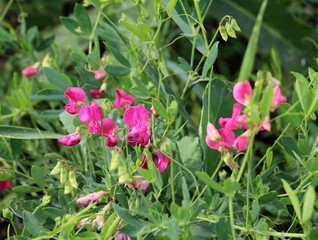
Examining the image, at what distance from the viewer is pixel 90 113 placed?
0.62 m

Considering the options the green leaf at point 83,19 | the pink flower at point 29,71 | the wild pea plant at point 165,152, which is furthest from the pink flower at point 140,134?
the pink flower at point 29,71

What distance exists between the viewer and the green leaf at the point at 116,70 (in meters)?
0.72

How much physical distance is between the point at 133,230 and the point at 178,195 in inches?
8.8

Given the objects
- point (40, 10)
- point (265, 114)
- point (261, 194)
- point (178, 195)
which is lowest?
point (40, 10)

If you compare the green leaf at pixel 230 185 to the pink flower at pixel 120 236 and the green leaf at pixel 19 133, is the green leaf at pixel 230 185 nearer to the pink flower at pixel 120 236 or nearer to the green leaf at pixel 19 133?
the pink flower at pixel 120 236

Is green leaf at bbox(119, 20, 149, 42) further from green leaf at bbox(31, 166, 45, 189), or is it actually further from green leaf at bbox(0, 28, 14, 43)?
green leaf at bbox(0, 28, 14, 43)

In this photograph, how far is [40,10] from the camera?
1.77 m

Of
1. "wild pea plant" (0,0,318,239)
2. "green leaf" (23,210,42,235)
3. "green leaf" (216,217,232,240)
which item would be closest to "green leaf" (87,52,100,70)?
"wild pea plant" (0,0,318,239)

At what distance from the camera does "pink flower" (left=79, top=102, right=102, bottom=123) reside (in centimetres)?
61

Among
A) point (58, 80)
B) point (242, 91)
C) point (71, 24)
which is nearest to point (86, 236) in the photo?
point (242, 91)

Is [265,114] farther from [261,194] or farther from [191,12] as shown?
[191,12]

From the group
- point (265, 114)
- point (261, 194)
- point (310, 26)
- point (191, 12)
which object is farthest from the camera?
point (310, 26)

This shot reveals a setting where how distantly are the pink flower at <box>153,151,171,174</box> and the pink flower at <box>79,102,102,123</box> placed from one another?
100 mm

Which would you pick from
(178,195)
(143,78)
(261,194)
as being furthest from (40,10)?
(261,194)
